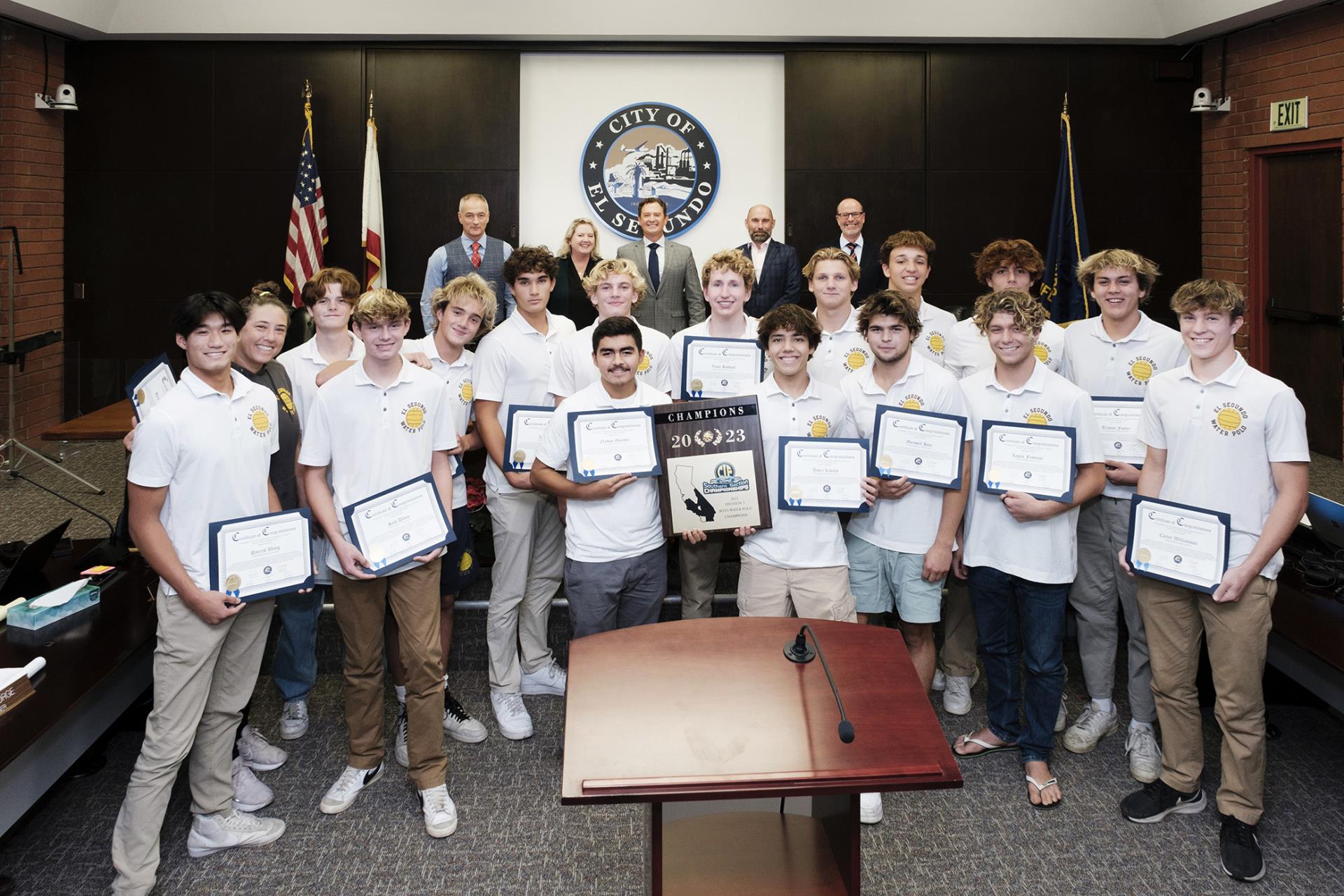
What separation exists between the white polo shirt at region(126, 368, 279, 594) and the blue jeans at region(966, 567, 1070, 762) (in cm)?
226

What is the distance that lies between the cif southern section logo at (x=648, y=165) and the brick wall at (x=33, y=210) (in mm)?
3981

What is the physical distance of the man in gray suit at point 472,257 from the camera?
247 inches

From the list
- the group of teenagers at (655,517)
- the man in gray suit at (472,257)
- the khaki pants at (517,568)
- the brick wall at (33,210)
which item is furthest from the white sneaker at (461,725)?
the brick wall at (33,210)

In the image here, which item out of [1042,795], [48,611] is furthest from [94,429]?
[1042,795]

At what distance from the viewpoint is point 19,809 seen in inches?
106

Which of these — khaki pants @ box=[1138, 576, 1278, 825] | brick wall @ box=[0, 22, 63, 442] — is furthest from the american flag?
khaki pants @ box=[1138, 576, 1278, 825]

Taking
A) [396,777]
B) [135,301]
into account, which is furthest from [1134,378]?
[135,301]

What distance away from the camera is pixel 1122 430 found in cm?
347

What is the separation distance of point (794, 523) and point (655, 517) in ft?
1.49

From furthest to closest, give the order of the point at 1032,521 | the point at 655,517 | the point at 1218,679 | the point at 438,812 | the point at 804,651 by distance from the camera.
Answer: the point at 655,517 < the point at 1032,521 < the point at 438,812 < the point at 1218,679 < the point at 804,651

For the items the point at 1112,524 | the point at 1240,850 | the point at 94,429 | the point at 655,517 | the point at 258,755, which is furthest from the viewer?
the point at 94,429

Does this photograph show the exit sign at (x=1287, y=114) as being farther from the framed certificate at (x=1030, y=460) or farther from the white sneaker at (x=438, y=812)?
the white sneaker at (x=438, y=812)

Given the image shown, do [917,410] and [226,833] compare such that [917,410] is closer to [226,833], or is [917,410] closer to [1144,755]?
[1144,755]

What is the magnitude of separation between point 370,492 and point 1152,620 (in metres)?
2.42
